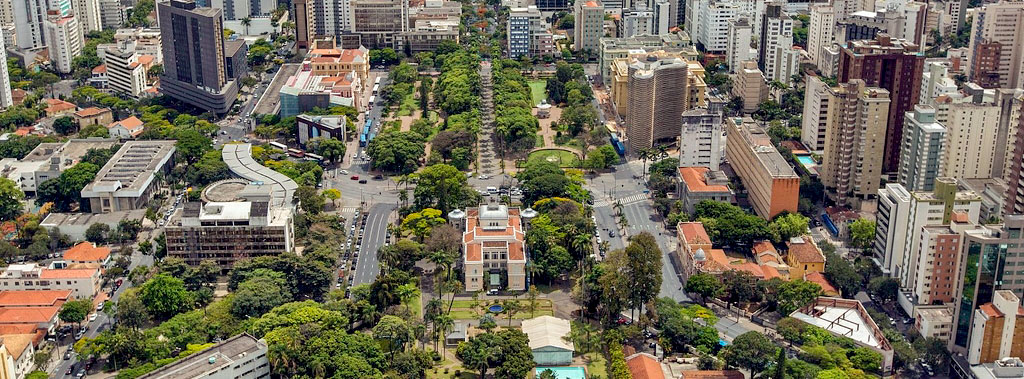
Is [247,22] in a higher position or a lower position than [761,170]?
higher

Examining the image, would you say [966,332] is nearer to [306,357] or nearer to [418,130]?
[306,357]

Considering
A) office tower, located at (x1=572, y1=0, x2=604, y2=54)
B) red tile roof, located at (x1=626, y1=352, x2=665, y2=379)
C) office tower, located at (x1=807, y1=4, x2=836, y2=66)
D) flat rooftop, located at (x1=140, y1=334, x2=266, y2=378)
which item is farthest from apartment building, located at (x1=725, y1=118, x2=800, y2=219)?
office tower, located at (x1=572, y1=0, x2=604, y2=54)

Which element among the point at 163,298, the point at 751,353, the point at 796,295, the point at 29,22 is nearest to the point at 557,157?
the point at 796,295

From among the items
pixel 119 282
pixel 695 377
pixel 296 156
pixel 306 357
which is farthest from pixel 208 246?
pixel 695 377

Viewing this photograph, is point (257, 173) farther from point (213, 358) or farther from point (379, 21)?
point (379, 21)

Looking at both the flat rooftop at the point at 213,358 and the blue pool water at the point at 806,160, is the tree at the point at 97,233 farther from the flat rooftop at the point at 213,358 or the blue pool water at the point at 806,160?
the blue pool water at the point at 806,160
